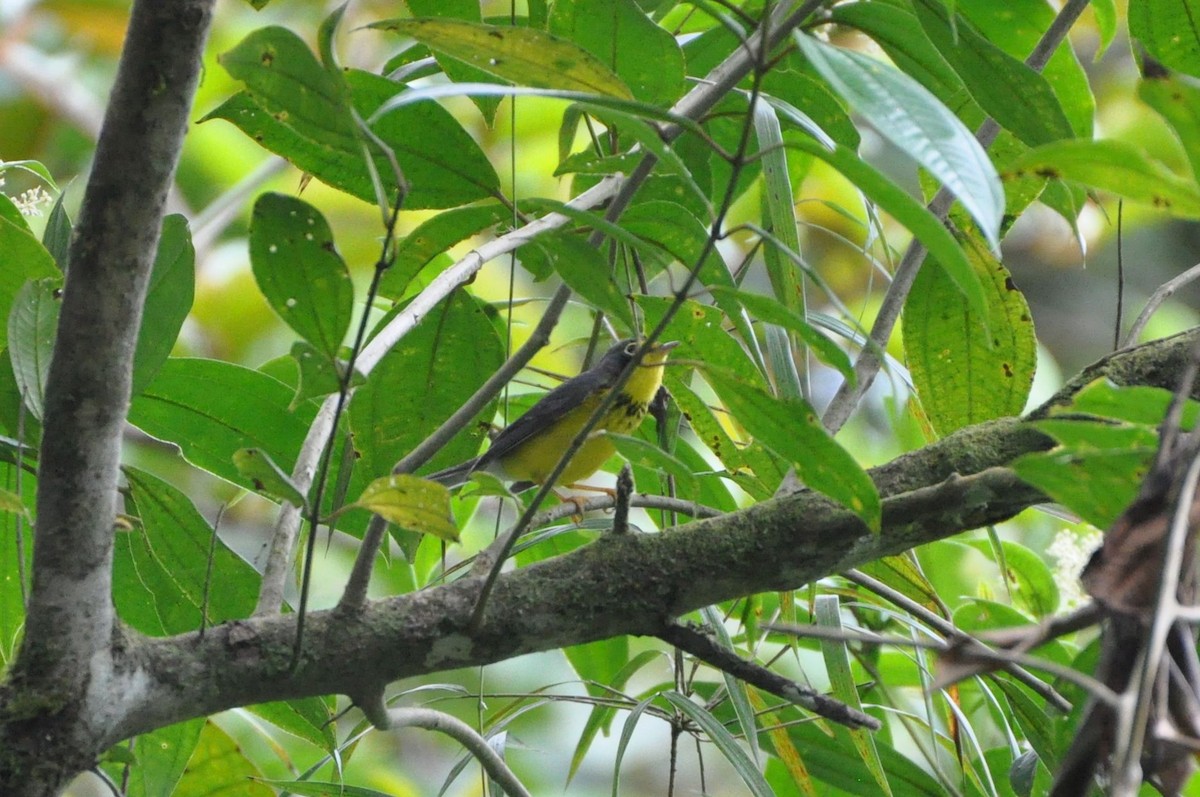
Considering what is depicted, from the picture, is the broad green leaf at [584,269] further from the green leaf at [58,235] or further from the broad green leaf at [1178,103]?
the green leaf at [58,235]

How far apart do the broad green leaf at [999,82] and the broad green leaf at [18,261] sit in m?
1.37

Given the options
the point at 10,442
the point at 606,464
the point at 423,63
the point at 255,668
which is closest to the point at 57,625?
the point at 255,668

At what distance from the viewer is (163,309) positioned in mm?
1754

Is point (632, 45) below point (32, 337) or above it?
above

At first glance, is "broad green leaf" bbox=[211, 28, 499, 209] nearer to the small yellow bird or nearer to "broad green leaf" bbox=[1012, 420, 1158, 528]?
"broad green leaf" bbox=[1012, 420, 1158, 528]

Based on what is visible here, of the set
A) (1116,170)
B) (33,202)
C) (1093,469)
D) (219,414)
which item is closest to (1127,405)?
(1093,469)

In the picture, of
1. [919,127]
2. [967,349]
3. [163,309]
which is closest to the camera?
[919,127]

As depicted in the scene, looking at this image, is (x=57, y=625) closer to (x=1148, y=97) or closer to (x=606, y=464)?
(x=1148, y=97)

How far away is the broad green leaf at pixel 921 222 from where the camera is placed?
115cm

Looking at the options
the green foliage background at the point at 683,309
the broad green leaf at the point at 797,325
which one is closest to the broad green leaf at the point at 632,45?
the green foliage background at the point at 683,309

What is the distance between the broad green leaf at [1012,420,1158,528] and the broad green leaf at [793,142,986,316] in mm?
156

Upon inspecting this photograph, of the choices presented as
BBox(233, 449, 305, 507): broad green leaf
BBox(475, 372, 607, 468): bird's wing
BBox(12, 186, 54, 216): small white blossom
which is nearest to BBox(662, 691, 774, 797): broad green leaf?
BBox(233, 449, 305, 507): broad green leaf

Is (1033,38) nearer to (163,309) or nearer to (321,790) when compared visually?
(163,309)

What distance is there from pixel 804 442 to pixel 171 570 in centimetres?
125
